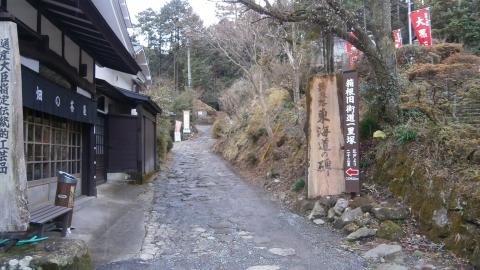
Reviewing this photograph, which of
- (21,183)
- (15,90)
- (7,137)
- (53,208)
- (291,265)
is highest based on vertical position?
(15,90)

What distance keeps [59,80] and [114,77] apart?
10517mm

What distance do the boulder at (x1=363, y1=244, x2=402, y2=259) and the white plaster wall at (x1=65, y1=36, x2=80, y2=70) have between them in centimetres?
762

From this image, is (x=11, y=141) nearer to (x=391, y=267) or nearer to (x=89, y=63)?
(x=391, y=267)

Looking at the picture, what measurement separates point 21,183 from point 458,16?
20141 mm

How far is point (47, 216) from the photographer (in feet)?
20.9

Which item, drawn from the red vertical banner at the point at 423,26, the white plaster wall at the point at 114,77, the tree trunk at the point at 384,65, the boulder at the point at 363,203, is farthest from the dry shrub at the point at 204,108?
the boulder at the point at 363,203

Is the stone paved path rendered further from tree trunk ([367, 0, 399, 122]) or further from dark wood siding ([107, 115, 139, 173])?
tree trunk ([367, 0, 399, 122])

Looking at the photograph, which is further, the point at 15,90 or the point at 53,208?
the point at 53,208

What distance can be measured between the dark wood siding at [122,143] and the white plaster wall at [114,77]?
77.1 inches

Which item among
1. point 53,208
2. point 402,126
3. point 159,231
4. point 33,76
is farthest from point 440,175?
point 33,76

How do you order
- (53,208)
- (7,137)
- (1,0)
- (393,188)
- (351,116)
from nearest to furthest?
(7,137)
(1,0)
(53,208)
(393,188)
(351,116)

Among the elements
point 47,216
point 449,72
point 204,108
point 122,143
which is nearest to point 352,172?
point 449,72

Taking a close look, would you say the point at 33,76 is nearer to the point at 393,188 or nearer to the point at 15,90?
Answer: the point at 15,90

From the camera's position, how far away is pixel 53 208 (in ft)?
23.4
